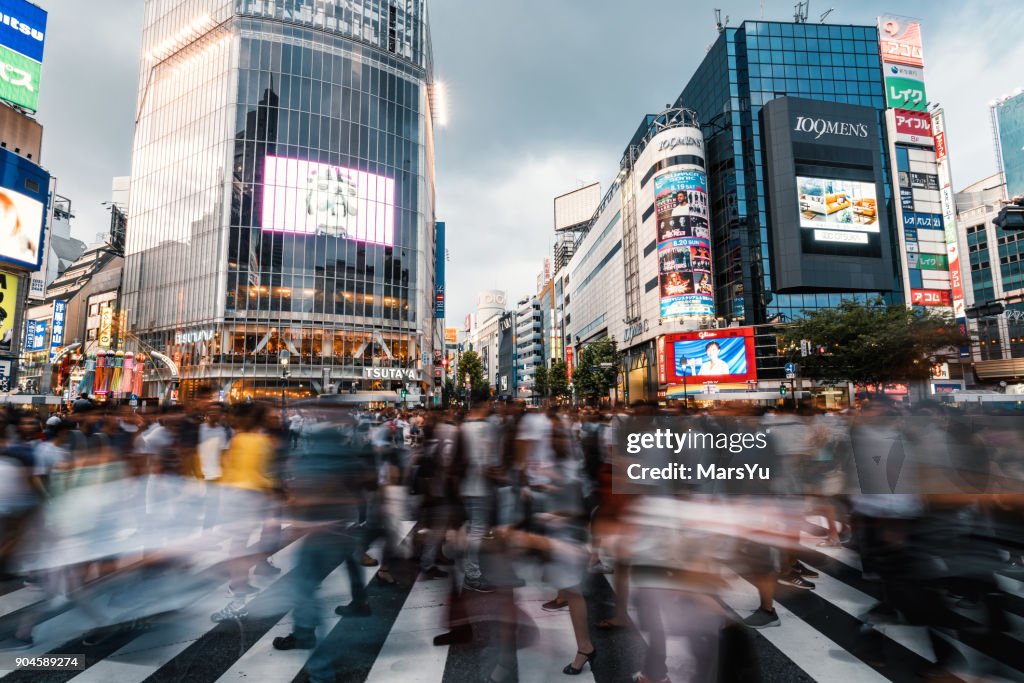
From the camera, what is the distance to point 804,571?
6.97 metres

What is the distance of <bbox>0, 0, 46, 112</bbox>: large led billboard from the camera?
3894 cm

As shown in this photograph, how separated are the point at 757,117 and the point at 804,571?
203 ft

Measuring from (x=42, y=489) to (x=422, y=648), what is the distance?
4.39 m

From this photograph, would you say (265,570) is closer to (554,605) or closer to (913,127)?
(554,605)

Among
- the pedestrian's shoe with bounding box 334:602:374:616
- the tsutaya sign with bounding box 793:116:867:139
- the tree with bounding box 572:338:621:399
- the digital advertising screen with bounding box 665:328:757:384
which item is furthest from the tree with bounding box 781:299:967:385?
the pedestrian's shoe with bounding box 334:602:374:616

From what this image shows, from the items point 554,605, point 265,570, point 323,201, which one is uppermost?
point 323,201

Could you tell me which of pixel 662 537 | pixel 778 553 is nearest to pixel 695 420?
pixel 662 537

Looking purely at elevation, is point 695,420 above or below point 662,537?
above

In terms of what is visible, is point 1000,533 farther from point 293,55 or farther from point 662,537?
point 293,55

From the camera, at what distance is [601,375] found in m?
66.2

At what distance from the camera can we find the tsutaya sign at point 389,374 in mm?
54438

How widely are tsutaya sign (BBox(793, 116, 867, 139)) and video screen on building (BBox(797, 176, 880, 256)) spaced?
209 inches

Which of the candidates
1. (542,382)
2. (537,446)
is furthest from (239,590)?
(542,382)

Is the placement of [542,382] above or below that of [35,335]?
below
